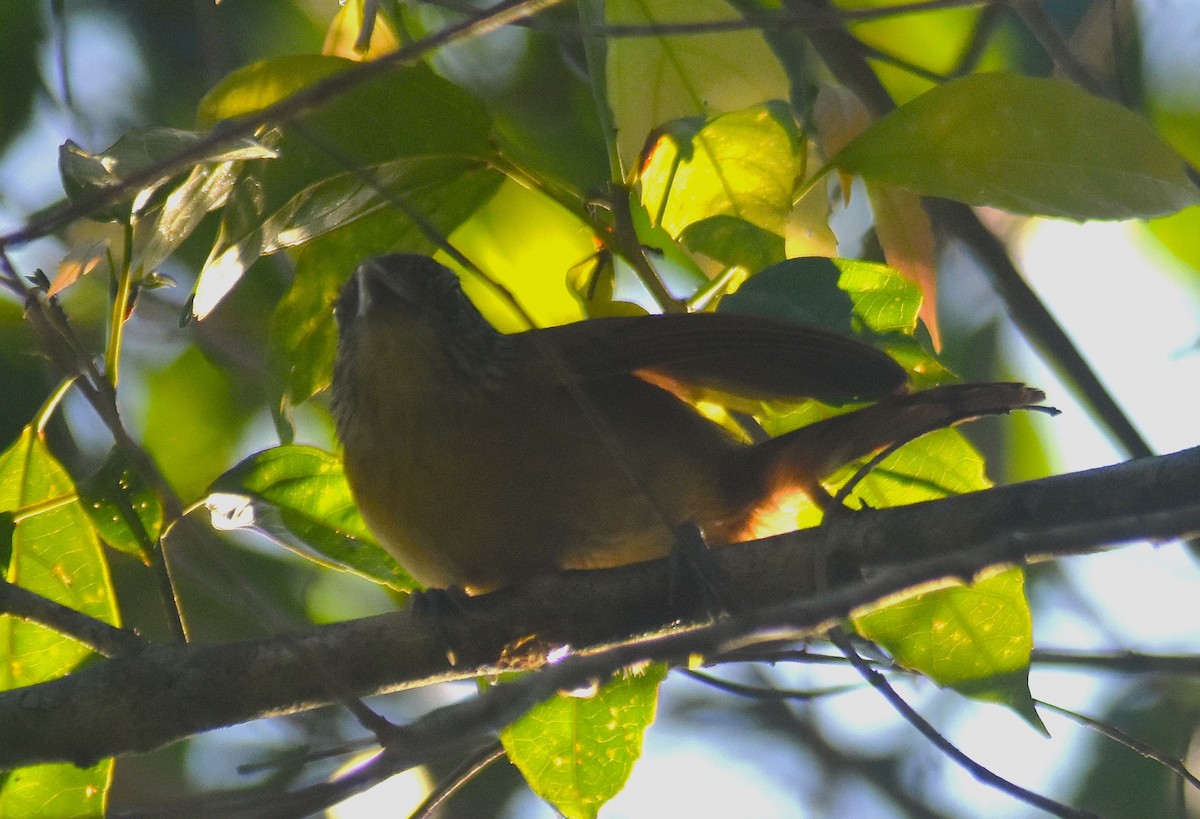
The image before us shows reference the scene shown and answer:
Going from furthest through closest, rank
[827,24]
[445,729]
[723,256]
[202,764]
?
1. [202,764]
2. [723,256]
3. [827,24]
4. [445,729]

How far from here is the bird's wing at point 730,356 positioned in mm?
2561

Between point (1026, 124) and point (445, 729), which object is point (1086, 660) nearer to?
point (1026, 124)

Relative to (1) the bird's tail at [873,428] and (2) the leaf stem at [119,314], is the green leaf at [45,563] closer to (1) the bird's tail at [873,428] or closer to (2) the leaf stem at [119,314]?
(2) the leaf stem at [119,314]

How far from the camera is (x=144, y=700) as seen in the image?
7.95ft

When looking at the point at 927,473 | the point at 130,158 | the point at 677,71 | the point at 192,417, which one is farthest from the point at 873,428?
the point at 192,417

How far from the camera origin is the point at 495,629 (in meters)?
2.63

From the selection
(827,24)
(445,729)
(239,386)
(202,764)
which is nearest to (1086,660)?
(827,24)

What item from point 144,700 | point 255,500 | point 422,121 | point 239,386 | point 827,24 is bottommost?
point 144,700

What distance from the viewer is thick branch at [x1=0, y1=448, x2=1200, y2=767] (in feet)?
7.11

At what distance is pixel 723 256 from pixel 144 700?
1373mm

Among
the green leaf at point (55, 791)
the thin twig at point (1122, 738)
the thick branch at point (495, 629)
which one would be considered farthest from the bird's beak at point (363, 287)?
the thin twig at point (1122, 738)

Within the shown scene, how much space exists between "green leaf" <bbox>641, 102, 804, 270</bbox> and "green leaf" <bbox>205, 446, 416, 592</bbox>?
39.6 inches

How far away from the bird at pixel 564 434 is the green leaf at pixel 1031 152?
16.5 inches

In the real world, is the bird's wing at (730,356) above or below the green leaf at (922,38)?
below
